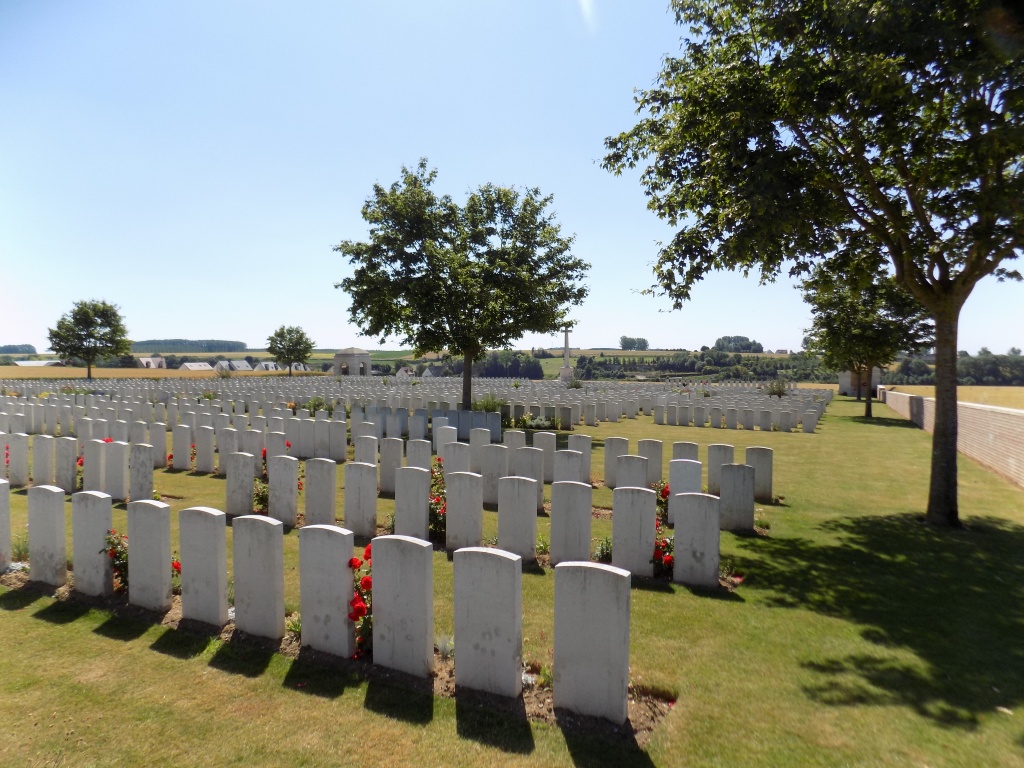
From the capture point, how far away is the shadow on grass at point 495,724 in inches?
126

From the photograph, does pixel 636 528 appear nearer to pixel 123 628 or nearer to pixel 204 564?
pixel 204 564

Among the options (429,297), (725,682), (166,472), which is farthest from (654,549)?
(429,297)

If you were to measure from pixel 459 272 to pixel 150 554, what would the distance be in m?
14.0

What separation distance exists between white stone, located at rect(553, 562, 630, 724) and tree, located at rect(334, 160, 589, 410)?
1442 cm

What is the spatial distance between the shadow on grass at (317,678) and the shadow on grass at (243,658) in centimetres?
22

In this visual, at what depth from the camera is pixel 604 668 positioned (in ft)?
11.3

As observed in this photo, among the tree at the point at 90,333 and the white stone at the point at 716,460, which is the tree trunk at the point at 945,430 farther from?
the tree at the point at 90,333

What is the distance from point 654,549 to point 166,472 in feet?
31.4

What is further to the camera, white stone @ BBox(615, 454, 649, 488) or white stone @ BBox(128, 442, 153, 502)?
white stone @ BBox(128, 442, 153, 502)

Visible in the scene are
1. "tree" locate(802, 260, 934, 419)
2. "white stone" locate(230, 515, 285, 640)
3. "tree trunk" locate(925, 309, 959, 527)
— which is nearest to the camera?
"white stone" locate(230, 515, 285, 640)

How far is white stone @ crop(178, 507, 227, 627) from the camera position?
452 cm

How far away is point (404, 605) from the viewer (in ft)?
12.8

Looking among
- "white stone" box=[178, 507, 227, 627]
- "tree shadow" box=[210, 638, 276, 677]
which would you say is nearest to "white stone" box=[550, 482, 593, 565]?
"tree shadow" box=[210, 638, 276, 677]

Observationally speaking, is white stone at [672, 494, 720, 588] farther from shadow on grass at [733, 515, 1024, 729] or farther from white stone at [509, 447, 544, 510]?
white stone at [509, 447, 544, 510]
